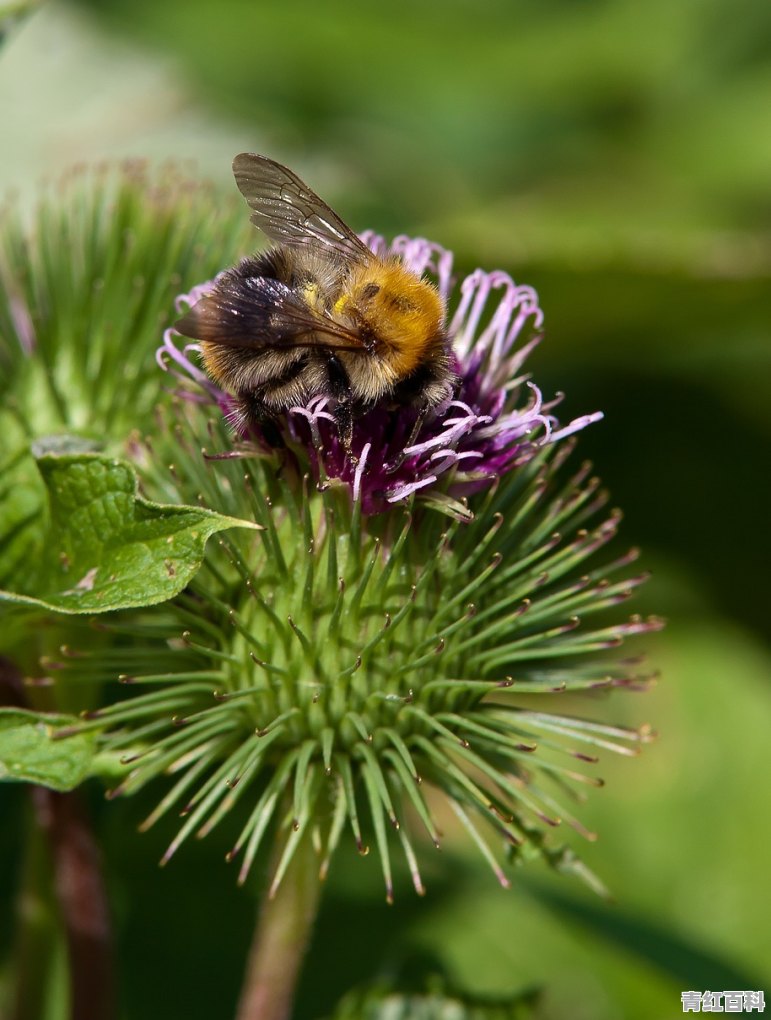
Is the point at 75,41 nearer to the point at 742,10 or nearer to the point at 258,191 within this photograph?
the point at 742,10

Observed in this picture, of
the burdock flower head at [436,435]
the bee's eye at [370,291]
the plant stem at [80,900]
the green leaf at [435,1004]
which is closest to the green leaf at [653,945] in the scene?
the green leaf at [435,1004]

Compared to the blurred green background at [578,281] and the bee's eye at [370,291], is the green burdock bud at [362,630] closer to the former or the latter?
the bee's eye at [370,291]

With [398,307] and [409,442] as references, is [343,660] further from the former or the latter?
[398,307]

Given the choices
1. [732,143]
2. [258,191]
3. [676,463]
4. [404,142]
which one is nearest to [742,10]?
[732,143]

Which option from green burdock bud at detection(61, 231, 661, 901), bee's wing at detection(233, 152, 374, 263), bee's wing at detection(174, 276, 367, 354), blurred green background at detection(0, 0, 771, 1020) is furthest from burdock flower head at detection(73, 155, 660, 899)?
blurred green background at detection(0, 0, 771, 1020)

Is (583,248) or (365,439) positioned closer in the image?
(365,439)

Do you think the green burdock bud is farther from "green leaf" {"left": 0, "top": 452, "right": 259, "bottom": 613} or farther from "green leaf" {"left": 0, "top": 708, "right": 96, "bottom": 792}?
"green leaf" {"left": 0, "top": 452, "right": 259, "bottom": 613}

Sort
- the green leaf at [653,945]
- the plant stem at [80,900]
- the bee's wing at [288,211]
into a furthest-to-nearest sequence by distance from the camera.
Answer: the green leaf at [653,945], the plant stem at [80,900], the bee's wing at [288,211]
